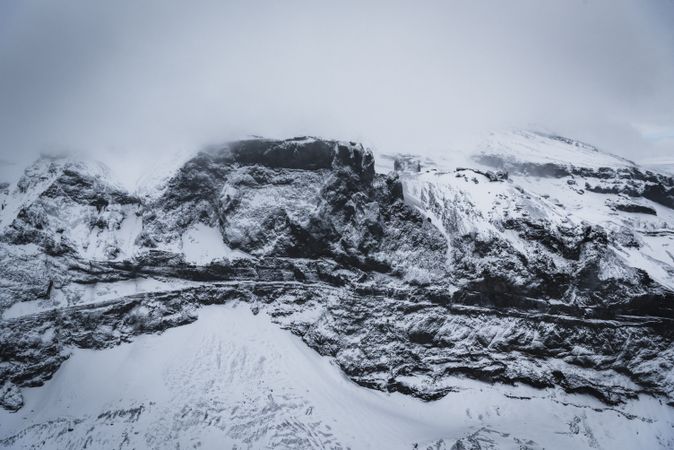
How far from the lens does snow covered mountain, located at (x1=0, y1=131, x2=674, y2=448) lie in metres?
53.5

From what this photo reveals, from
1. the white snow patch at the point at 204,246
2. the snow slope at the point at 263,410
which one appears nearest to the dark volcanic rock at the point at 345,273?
the white snow patch at the point at 204,246

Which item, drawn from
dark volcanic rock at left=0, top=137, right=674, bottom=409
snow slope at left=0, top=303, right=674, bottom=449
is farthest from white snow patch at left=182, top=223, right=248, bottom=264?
snow slope at left=0, top=303, right=674, bottom=449

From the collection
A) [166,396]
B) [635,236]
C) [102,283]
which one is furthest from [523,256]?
Answer: [102,283]

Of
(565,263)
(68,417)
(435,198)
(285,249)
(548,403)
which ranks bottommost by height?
(68,417)

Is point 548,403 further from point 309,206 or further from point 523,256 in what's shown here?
point 309,206

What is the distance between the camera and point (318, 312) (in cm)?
6806

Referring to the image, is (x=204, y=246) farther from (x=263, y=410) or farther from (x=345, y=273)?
(x=263, y=410)

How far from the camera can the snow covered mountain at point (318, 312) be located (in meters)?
53.5

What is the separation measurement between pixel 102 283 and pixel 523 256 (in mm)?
67880

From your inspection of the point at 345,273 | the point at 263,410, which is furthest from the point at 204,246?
the point at 263,410

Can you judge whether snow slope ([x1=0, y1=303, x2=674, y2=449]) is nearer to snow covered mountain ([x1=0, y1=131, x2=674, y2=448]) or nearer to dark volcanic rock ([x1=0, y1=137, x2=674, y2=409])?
snow covered mountain ([x1=0, y1=131, x2=674, y2=448])

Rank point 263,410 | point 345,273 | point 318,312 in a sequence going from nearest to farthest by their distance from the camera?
point 263,410, point 318,312, point 345,273

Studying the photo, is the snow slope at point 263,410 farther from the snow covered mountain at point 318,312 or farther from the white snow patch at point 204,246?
the white snow patch at point 204,246

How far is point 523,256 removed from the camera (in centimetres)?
6794
